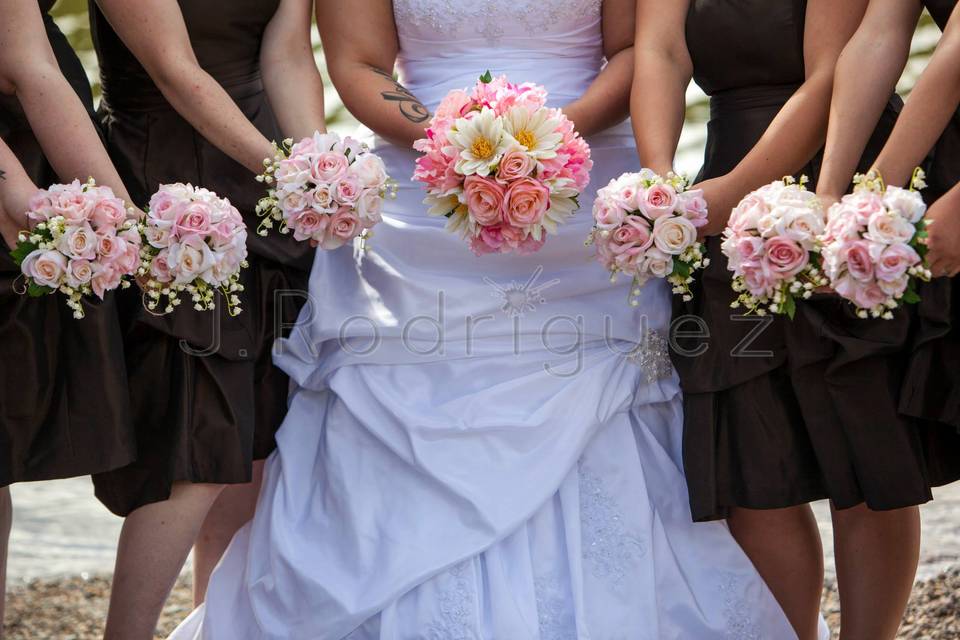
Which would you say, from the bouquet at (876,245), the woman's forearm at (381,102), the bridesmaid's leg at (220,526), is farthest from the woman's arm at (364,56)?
the bouquet at (876,245)

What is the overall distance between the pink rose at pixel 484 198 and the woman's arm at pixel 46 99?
0.94m

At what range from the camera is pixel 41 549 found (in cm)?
678

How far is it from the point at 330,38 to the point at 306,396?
3.94ft

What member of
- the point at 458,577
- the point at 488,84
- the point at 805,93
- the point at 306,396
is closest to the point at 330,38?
the point at 488,84

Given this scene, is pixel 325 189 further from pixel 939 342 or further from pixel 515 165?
pixel 939 342

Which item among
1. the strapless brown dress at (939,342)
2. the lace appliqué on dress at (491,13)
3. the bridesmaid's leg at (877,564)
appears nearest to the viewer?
the strapless brown dress at (939,342)

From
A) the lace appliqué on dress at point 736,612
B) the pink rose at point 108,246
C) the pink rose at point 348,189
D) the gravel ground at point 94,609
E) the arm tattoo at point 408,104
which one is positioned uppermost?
the arm tattoo at point 408,104

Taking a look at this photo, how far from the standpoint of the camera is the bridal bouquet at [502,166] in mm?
3271

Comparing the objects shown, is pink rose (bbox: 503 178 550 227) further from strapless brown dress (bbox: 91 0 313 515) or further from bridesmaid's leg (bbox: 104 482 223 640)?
bridesmaid's leg (bbox: 104 482 223 640)

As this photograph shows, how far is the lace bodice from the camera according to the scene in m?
3.98

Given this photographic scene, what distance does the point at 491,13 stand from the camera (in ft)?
13.1

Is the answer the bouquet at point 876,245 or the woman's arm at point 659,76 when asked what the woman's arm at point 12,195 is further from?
the bouquet at point 876,245

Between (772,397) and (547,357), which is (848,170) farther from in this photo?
(547,357)

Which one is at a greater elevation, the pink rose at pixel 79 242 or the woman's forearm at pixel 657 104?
the woman's forearm at pixel 657 104
